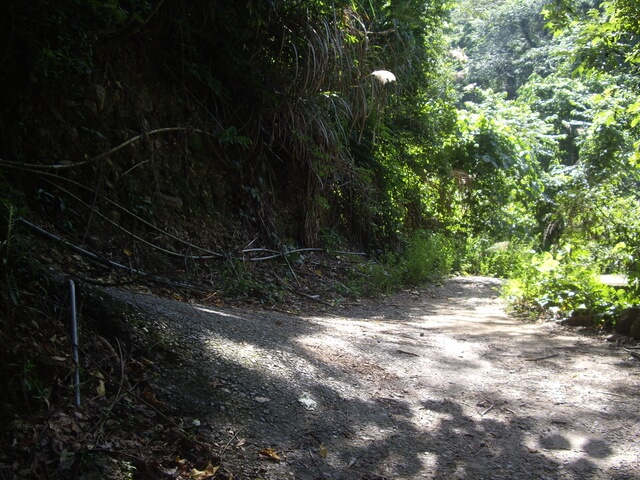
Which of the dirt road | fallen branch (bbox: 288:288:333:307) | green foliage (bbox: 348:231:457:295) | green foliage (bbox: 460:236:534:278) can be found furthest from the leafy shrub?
the dirt road

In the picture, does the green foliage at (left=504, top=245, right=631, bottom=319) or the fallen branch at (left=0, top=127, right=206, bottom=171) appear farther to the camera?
the green foliage at (left=504, top=245, right=631, bottom=319)

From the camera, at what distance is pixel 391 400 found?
319 centimetres

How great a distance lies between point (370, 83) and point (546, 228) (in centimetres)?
993

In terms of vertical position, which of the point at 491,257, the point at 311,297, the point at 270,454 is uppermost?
the point at 491,257

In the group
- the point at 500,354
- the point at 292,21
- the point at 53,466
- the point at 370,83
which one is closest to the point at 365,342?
the point at 500,354

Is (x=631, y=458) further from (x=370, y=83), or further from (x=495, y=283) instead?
(x=495, y=283)

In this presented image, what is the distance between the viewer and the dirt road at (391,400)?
2.54 metres

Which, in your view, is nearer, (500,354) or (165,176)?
(500,354)

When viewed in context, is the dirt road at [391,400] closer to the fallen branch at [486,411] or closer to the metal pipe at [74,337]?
the fallen branch at [486,411]

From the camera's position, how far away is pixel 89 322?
280 cm

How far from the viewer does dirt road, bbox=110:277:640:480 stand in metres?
2.54

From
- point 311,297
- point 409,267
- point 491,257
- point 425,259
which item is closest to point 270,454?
point 311,297

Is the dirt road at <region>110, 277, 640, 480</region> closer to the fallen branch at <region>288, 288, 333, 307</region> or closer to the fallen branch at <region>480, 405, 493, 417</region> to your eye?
the fallen branch at <region>480, 405, 493, 417</region>

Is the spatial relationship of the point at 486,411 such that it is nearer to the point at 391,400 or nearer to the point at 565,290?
the point at 391,400
